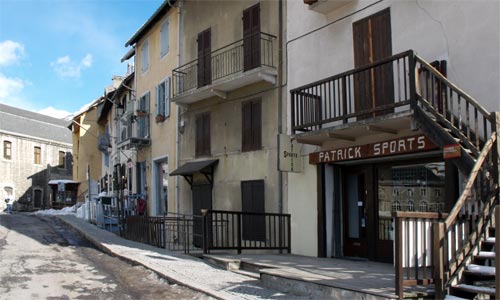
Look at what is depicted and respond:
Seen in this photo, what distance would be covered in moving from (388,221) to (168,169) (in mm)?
10650

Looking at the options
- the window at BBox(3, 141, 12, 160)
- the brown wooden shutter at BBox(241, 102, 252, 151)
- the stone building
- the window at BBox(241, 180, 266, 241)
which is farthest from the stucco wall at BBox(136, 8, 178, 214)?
the stone building

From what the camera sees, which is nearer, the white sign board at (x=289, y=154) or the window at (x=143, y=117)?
the white sign board at (x=289, y=154)

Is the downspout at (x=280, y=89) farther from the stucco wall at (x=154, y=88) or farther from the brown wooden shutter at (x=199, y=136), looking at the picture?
the stucco wall at (x=154, y=88)

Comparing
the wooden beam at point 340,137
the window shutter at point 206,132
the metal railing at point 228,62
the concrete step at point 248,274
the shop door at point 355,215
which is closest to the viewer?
the concrete step at point 248,274

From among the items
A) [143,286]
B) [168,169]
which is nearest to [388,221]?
[143,286]

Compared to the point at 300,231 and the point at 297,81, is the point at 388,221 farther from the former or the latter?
the point at 297,81

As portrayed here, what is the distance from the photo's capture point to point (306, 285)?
7719 millimetres

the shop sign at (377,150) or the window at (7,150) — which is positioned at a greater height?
the window at (7,150)

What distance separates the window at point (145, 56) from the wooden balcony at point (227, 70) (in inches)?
196

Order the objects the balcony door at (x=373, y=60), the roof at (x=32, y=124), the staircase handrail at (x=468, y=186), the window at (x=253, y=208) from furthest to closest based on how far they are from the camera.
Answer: the roof at (x=32, y=124) → the window at (x=253, y=208) → the balcony door at (x=373, y=60) → the staircase handrail at (x=468, y=186)

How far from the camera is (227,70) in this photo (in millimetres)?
15742

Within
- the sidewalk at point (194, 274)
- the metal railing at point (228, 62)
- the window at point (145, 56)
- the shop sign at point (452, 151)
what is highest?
the window at point (145, 56)

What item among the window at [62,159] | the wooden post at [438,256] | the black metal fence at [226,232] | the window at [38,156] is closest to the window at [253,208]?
the black metal fence at [226,232]

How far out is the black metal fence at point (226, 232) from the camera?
1238 centimetres
